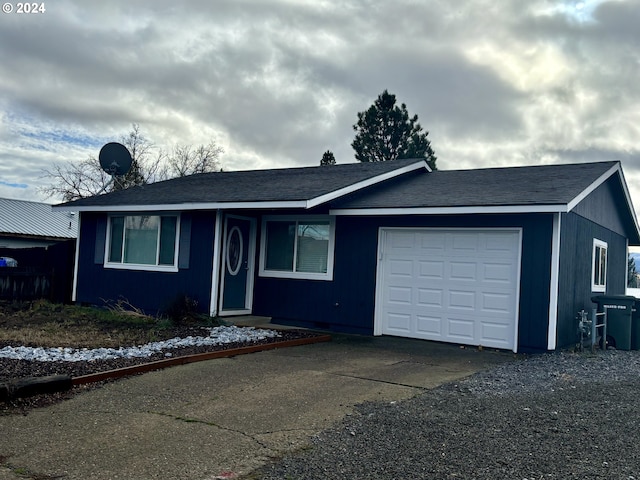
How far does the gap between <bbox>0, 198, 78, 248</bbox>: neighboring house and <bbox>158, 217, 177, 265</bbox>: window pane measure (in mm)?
13515

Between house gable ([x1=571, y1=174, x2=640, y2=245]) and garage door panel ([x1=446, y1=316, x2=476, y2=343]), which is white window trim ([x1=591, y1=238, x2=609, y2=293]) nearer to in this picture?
house gable ([x1=571, y1=174, x2=640, y2=245])

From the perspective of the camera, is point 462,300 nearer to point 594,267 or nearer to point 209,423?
point 594,267

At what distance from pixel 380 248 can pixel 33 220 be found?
2054cm

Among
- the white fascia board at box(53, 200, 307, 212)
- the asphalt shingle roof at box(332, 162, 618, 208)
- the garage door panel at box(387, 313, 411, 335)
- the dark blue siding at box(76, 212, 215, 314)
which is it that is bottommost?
the garage door panel at box(387, 313, 411, 335)

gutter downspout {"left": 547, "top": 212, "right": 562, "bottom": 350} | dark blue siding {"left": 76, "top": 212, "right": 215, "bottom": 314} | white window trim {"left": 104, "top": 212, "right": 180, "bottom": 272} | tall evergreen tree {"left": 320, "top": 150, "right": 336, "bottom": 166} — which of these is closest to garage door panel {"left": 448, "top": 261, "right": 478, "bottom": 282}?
gutter downspout {"left": 547, "top": 212, "right": 562, "bottom": 350}

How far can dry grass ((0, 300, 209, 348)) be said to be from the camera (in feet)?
29.6

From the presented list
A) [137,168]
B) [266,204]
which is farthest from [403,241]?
[137,168]

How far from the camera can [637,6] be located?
10.6 m

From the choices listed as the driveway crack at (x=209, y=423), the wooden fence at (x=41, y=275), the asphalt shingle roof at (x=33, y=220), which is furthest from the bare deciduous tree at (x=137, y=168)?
the driveway crack at (x=209, y=423)

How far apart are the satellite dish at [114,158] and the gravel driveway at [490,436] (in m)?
11.3

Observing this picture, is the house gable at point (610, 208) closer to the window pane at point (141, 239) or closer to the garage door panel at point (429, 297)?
the garage door panel at point (429, 297)

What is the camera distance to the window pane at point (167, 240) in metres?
12.6

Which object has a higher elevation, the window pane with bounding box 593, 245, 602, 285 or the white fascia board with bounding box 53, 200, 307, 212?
the white fascia board with bounding box 53, 200, 307, 212

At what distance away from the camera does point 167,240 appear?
12734 millimetres
